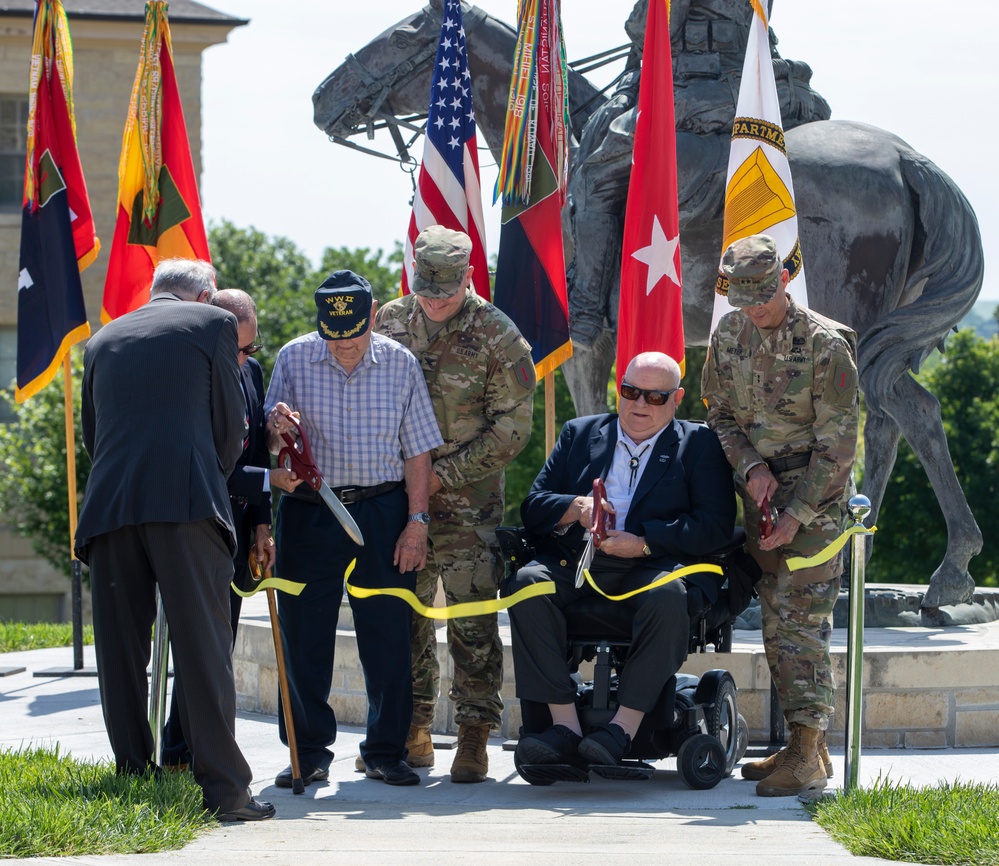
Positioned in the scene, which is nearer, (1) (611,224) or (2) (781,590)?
(2) (781,590)

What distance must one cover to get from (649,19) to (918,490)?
12.1 m

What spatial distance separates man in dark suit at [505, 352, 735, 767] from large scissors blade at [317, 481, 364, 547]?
652 millimetres

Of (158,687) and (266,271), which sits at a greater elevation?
(266,271)

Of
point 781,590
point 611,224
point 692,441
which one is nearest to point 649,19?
point 611,224

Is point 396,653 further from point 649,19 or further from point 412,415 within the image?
point 649,19

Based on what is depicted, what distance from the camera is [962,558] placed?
812 cm

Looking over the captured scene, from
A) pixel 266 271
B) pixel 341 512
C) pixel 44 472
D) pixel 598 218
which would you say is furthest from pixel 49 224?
pixel 266 271

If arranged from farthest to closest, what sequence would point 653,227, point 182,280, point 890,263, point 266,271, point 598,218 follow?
point 266,271
point 598,218
point 890,263
point 653,227
point 182,280

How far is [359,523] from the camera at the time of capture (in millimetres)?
5766

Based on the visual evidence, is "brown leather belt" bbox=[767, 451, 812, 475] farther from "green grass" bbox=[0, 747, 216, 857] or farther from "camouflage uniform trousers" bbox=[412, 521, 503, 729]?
"green grass" bbox=[0, 747, 216, 857]

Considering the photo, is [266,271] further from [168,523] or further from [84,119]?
[168,523]

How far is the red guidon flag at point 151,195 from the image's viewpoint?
9.44m

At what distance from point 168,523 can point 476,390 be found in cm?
158

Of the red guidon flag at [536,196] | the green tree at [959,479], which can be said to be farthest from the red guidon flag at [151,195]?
the green tree at [959,479]
